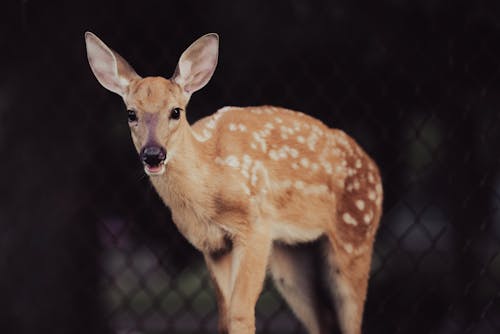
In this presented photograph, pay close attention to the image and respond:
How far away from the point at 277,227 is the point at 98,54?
0.74 meters

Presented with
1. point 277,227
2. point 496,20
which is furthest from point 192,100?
point 277,227

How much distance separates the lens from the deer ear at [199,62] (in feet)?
9.93

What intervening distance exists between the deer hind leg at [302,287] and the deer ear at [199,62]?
681mm

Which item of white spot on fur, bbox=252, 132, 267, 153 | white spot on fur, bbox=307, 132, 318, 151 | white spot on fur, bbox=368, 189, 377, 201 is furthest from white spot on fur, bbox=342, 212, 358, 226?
white spot on fur, bbox=252, 132, 267, 153

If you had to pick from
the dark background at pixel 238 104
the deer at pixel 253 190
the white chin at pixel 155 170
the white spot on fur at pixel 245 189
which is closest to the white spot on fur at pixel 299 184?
the deer at pixel 253 190

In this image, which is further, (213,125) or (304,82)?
(304,82)

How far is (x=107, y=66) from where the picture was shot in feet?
9.86

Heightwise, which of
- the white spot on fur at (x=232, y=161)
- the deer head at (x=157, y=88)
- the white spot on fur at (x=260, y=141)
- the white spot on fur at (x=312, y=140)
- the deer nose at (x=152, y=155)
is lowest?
the white spot on fur at (x=312, y=140)

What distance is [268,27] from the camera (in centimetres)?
493

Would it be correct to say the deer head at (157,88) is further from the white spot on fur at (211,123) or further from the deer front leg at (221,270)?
the deer front leg at (221,270)

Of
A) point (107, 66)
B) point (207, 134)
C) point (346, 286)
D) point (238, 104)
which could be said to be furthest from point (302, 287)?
point (238, 104)

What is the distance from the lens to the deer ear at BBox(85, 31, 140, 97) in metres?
2.97

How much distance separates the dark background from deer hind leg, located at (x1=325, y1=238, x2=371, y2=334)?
2.06ft

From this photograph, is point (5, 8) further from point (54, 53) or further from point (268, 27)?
point (268, 27)
